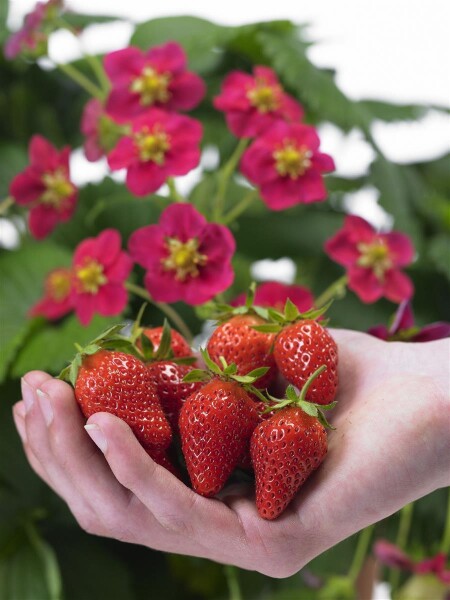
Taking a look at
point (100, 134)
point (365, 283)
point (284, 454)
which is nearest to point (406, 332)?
point (365, 283)

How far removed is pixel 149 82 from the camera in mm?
962

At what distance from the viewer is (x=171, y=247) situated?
84 cm

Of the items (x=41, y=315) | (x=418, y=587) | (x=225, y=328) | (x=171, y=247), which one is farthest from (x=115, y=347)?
(x=418, y=587)

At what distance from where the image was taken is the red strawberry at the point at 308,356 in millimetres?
605

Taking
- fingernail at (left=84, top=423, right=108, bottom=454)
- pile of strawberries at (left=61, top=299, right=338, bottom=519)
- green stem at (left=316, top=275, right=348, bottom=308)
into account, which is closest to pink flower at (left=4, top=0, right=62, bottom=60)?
green stem at (left=316, top=275, right=348, bottom=308)

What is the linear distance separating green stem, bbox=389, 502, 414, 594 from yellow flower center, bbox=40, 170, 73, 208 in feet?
1.92

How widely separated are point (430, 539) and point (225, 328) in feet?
2.40

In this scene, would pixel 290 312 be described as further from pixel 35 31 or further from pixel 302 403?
pixel 35 31

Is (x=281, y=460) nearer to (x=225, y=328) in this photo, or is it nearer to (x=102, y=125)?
(x=225, y=328)

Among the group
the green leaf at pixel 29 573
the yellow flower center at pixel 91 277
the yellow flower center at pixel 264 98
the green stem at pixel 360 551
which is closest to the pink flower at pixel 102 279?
the yellow flower center at pixel 91 277

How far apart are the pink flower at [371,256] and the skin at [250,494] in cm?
36

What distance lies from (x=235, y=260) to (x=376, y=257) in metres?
0.26

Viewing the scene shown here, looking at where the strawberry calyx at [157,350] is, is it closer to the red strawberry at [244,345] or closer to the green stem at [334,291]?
A: the red strawberry at [244,345]

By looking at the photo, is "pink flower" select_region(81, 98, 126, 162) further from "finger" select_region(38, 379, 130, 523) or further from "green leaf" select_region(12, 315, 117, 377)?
"finger" select_region(38, 379, 130, 523)
